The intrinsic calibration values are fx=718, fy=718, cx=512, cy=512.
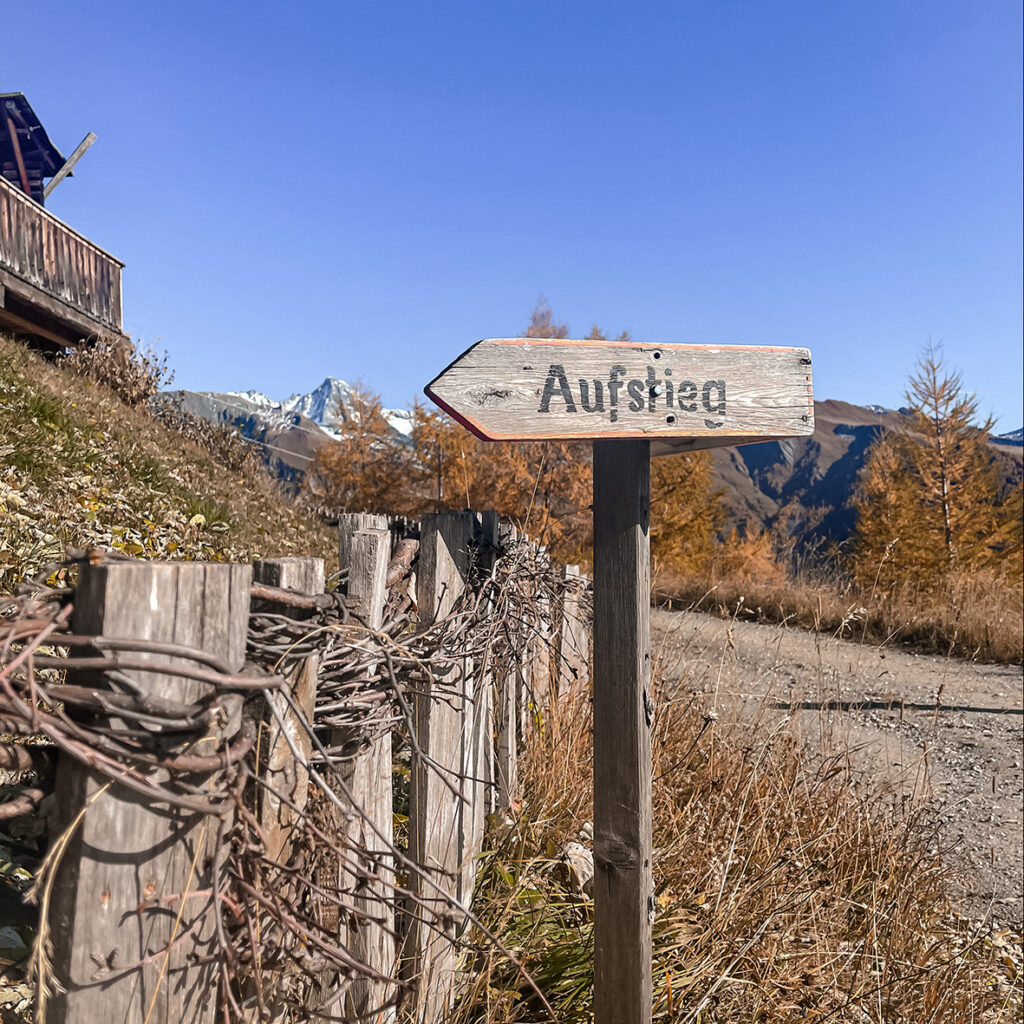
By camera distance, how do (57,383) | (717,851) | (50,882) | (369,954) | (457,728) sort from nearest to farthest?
(50,882), (369,954), (457,728), (717,851), (57,383)

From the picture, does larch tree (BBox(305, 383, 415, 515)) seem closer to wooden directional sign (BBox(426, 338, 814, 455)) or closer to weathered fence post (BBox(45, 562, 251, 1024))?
wooden directional sign (BBox(426, 338, 814, 455))

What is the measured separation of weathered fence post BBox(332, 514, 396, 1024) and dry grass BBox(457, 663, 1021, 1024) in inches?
13.7

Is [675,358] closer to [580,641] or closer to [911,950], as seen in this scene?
[911,950]

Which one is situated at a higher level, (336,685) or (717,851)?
(336,685)

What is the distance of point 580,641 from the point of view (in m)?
4.75

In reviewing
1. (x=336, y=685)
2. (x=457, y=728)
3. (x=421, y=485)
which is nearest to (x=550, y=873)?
(x=457, y=728)

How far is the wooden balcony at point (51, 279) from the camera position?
1138 cm

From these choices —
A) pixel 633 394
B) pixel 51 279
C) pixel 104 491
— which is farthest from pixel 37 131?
pixel 633 394

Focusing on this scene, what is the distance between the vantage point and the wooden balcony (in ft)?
37.3

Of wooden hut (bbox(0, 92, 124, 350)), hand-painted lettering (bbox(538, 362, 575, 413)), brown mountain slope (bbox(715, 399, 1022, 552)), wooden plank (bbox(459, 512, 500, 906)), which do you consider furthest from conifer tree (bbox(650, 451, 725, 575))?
brown mountain slope (bbox(715, 399, 1022, 552))

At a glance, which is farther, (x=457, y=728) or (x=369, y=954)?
(x=457, y=728)

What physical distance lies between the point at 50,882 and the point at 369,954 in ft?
3.09

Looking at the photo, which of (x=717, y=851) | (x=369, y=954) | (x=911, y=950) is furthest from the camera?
(x=717, y=851)

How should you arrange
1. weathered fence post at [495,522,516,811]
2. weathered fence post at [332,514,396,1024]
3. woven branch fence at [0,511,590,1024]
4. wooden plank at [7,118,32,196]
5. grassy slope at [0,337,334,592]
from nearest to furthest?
woven branch fence at [0,511,590,1024] → weathered fence post at [332,514,396,1024] → weathered fence post at [495,522,516,811] → grassy slope at [0,337,334,592] → wooden plank at [7,118,32,196]
